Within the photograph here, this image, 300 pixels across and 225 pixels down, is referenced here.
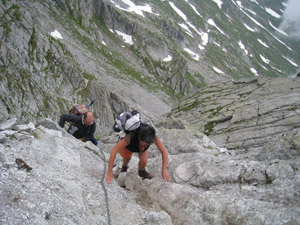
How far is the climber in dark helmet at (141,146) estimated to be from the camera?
6367mm

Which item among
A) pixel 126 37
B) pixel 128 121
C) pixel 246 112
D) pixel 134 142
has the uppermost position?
pixel 128 121

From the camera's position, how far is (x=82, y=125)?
36.4 feet

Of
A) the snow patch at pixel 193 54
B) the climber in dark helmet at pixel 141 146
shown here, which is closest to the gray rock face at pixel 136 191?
the climber in dark helmet at pixel 141 146

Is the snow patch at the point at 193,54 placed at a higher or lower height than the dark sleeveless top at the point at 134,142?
lower

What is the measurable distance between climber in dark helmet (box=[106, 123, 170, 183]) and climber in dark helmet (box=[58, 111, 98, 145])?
12.3ft

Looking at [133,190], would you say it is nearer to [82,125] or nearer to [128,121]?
[128,121]

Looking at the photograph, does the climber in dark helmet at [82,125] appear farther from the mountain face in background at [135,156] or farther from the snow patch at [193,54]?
the snow patch at [193,54]

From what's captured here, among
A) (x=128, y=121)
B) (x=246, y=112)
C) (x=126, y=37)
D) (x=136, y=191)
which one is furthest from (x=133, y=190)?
(x=126, y=37)

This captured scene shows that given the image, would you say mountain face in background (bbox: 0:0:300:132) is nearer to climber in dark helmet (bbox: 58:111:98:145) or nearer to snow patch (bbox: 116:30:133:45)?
snow patch (bbox: 116:30:133:45)

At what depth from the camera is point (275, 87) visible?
21.2m

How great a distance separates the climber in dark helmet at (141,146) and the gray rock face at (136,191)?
29 centimetres

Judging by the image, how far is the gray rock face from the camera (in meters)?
4.79

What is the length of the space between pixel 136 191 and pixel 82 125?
17.6 feet

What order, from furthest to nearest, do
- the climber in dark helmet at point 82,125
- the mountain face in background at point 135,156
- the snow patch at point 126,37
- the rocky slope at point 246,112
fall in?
the snow patch at point 126,37
the rocky slope at point 246,112
the climber in dark helmet at point 82,125
the mountain face in background at point 135,156
